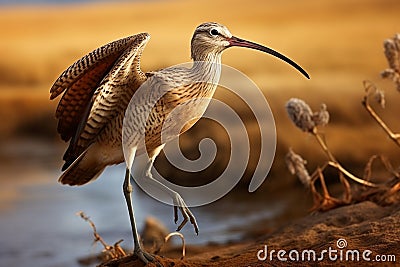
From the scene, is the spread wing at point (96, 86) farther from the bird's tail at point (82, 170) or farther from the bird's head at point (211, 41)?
the bird's head at point (211, 41)

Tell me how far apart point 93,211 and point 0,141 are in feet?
20.7

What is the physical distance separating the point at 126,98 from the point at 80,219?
5.48m

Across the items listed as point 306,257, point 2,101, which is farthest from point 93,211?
point 2,101

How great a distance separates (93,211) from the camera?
37.1ft

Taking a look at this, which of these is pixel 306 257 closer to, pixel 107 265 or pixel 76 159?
pixel 107 265

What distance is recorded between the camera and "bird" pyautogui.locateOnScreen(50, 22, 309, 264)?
575 centimetres

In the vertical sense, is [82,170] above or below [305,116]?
below

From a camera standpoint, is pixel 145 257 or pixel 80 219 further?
pixel 80 219

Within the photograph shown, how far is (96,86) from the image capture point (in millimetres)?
6027

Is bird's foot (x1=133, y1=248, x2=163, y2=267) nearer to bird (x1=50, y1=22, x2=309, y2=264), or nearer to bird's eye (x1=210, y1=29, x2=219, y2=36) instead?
bird (x1=50, y1=22, x2=309, y2=264)

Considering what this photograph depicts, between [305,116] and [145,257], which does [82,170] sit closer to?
[145,257]

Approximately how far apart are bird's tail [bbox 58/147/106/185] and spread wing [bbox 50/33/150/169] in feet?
0.18

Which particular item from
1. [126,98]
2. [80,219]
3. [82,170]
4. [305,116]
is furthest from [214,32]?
[80,219]

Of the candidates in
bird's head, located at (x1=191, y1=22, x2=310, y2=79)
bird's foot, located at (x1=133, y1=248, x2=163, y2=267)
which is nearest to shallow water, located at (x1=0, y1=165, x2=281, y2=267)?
bird's foot, located at (x1=133, y1=248, x2=163, y2=267)
